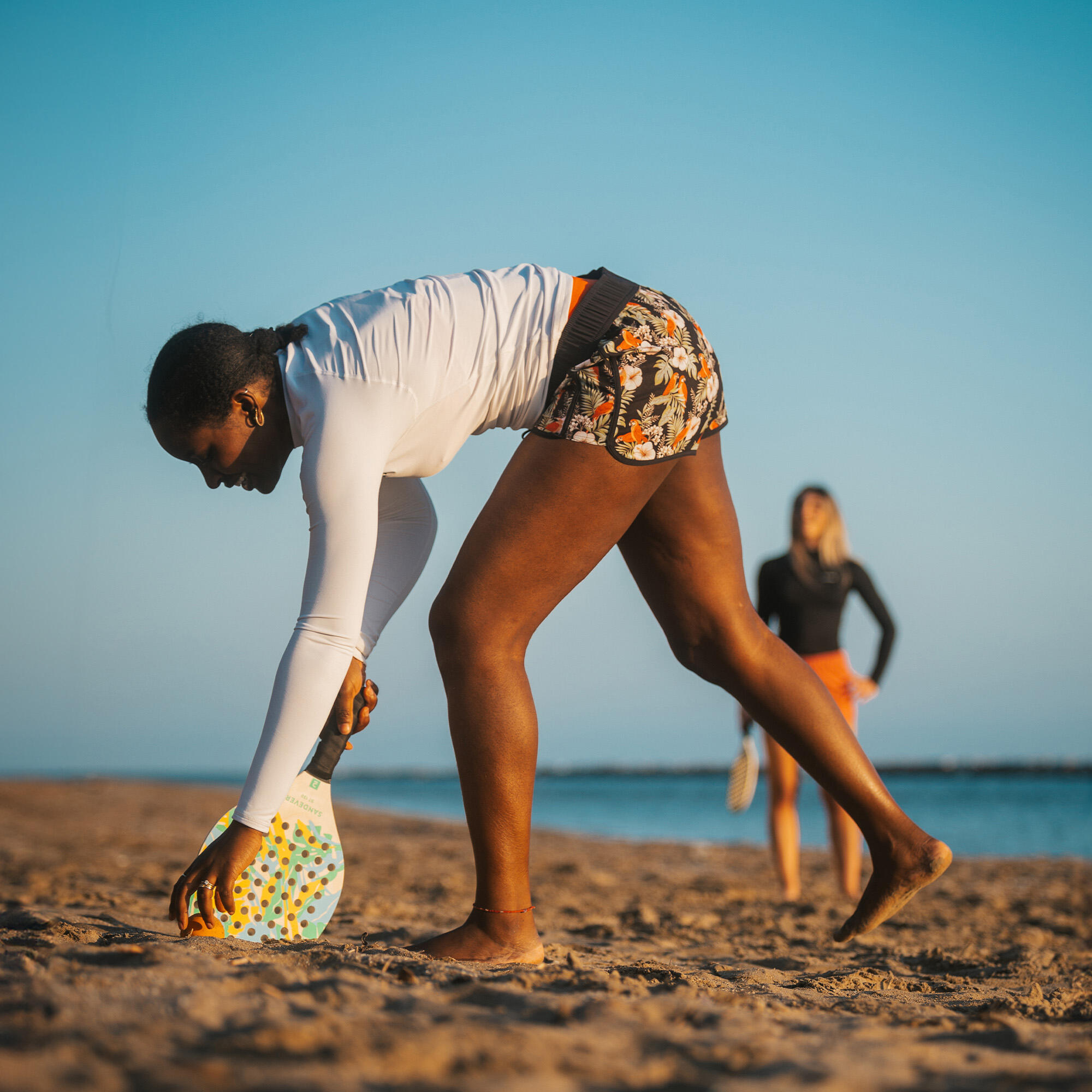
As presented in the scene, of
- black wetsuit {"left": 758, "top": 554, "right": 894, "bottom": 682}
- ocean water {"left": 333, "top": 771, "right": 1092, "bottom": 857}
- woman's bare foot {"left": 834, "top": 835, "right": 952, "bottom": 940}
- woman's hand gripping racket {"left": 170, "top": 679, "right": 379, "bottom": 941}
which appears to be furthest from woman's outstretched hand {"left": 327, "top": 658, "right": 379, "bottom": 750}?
ocean water {"left": 333, "top": 771, "right": 1092, "bottom": 857}

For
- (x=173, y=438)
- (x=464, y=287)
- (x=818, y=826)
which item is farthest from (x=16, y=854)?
(x=818, y=826)

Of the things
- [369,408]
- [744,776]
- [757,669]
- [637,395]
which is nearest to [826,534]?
[744,776]

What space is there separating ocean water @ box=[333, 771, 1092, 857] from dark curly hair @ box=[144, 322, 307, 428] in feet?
34.8

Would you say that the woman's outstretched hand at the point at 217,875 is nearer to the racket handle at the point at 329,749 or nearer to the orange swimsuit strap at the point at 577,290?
the racket handle at the point at 329,749

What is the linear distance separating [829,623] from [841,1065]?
3.74m

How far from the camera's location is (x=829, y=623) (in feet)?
15.3

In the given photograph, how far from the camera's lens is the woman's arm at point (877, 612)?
15.6 feet

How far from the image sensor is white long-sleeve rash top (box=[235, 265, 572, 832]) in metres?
1.75

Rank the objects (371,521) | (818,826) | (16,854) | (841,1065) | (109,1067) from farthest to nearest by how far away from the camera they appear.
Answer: (818,826) < (16,854) < (371,521) < (841,1065) < (109,1067)

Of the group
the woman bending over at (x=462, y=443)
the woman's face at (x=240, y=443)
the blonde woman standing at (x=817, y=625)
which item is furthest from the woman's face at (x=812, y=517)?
the woman's face at (x=240, y=443)

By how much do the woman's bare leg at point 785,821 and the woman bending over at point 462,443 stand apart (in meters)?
2.42

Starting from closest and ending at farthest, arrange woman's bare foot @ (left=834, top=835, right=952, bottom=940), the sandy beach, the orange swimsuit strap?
the sandy beach, the orange swimsuit strap, woman's bare foot @ (left=834, top=835, right=952, bottom=940)

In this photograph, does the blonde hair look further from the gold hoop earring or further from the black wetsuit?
the gold hoop earring

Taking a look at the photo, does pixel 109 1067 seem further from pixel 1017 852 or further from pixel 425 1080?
pixel 1017 852
